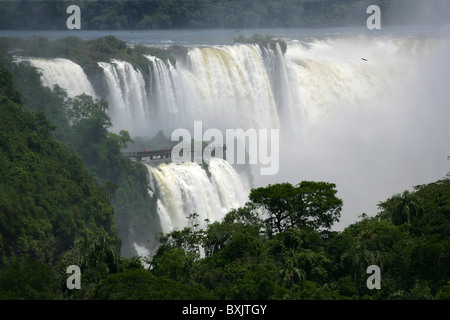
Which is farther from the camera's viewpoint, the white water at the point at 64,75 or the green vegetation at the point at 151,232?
the white water at the point at 64,75

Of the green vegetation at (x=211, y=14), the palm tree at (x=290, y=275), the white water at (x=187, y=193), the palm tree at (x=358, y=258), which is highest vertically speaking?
the green vegetation at (x=211, y=14)

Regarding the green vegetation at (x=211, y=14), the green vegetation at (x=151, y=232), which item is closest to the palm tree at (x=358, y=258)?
the green vegetation at (x=151, y=232)

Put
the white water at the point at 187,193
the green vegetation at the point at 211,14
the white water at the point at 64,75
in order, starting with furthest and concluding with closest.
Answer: the green vegetation at the point at 211,14
the white water at the point at 64,75
the white water at the point at 187,193

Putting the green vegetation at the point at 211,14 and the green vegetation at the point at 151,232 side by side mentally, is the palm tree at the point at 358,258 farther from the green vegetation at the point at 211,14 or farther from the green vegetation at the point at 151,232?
the green vegetation at the point at 211,14

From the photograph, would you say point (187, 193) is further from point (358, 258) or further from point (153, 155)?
point (358, 258)

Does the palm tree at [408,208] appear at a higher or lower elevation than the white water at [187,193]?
lower
